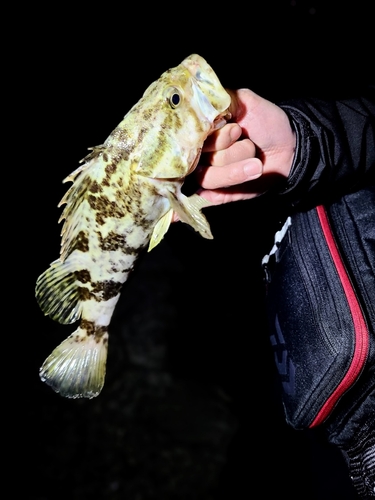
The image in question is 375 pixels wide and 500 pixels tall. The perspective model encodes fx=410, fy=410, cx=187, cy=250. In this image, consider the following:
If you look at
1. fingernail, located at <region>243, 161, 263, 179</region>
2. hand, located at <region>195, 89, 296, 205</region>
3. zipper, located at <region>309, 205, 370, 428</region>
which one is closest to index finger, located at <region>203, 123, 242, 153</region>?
hand, located at <region>195, 89, 296, 205</region>

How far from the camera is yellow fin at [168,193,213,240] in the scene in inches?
68.6

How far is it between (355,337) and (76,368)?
55.3 inches

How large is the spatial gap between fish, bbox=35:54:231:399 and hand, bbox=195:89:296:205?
96 millimetres

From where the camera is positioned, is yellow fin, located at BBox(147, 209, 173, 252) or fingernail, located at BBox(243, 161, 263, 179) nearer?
fingernail, located at BBox(243, 161, 263, 179)

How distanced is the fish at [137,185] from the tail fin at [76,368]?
25 cm

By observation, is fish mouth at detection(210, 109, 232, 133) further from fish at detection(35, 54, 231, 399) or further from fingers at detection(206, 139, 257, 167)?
fingers at detection(206, 139, 257, 167)

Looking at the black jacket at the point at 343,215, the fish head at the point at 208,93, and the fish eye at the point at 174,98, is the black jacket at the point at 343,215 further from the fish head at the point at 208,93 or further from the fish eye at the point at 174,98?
the fish eye at the point at 174,98

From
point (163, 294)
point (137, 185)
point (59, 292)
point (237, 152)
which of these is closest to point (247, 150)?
point (237, 152)

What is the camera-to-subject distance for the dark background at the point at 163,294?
11.0 ft

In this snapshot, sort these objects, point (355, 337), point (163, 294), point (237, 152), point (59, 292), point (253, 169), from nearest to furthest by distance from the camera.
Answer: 1. point (355, 337)
2. point (253, 169)
3. point (237, 152)
4. point (59, 292)
5. point (163, 294)

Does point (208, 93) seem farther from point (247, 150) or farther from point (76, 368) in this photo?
point (76, 368)

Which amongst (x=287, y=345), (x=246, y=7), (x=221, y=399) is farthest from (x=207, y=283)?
(x=246, y=7)

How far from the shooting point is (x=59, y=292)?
213cm

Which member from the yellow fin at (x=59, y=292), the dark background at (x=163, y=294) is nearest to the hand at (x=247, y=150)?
the dark background at (x=163, y=294)
